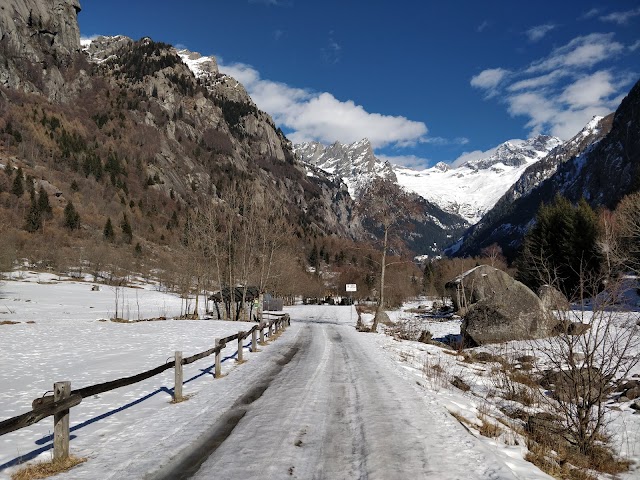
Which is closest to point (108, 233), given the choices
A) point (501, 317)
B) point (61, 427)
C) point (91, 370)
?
point (91, 370)

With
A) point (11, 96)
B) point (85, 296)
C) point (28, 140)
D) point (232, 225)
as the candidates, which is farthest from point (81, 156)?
point (232, 225)

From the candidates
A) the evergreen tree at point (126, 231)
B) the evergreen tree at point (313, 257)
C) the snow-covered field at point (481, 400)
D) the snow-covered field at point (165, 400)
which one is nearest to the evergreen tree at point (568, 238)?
the snow-covered field at point (481, 400)

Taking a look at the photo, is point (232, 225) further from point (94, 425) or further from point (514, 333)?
point (94, 425)

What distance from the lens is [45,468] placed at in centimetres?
619

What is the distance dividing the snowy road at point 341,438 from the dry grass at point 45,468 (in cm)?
155

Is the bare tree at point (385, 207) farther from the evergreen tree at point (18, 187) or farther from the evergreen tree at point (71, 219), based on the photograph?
the evergreen tree at point (18, 187)

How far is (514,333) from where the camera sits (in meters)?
24.4

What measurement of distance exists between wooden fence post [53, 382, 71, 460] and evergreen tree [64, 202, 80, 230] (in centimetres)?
13370

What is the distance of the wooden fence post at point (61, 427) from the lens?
6355 millimetres

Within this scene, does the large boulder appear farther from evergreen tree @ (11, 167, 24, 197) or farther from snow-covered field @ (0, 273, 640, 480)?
evergreen tree @ (11, 167, 24, 197)

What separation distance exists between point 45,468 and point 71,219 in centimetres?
13461

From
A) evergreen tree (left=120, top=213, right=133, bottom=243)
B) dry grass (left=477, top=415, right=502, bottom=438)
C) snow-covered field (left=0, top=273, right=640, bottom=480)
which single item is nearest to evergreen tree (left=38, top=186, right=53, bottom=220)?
evergreen tree (left=120, top=213, right=133, bottom=243)

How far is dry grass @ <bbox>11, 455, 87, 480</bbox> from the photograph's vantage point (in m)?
5.95

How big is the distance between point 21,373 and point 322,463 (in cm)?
1342
